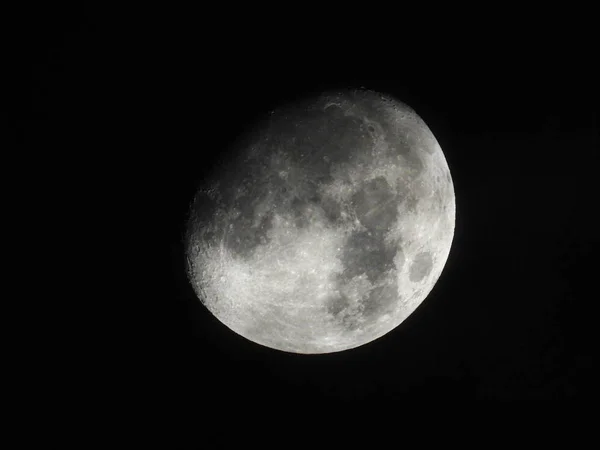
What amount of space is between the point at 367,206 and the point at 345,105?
0.49 meters

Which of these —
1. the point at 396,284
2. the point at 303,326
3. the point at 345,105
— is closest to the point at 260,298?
the point at 303,326

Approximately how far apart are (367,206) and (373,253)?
22 centimetres

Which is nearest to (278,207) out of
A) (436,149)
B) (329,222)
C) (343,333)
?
(329,222)

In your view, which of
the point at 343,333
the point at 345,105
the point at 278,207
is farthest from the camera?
the point at 343,333

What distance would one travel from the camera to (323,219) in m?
2.00

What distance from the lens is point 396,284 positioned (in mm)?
2234

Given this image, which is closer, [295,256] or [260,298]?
[295,256]

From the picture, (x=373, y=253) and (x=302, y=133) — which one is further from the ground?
(x=302, y=133)

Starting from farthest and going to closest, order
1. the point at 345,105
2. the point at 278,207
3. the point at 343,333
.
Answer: the point at 343,333
the point at 345,105
the point at 278,207

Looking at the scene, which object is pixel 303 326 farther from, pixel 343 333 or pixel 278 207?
pixel 278 207

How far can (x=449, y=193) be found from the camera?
2.41 m

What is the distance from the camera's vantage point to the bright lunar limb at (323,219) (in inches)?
78.8

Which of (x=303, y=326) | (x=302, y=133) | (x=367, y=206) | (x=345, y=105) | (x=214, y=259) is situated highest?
(x=345, y=105)

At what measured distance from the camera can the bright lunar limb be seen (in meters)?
2.00
